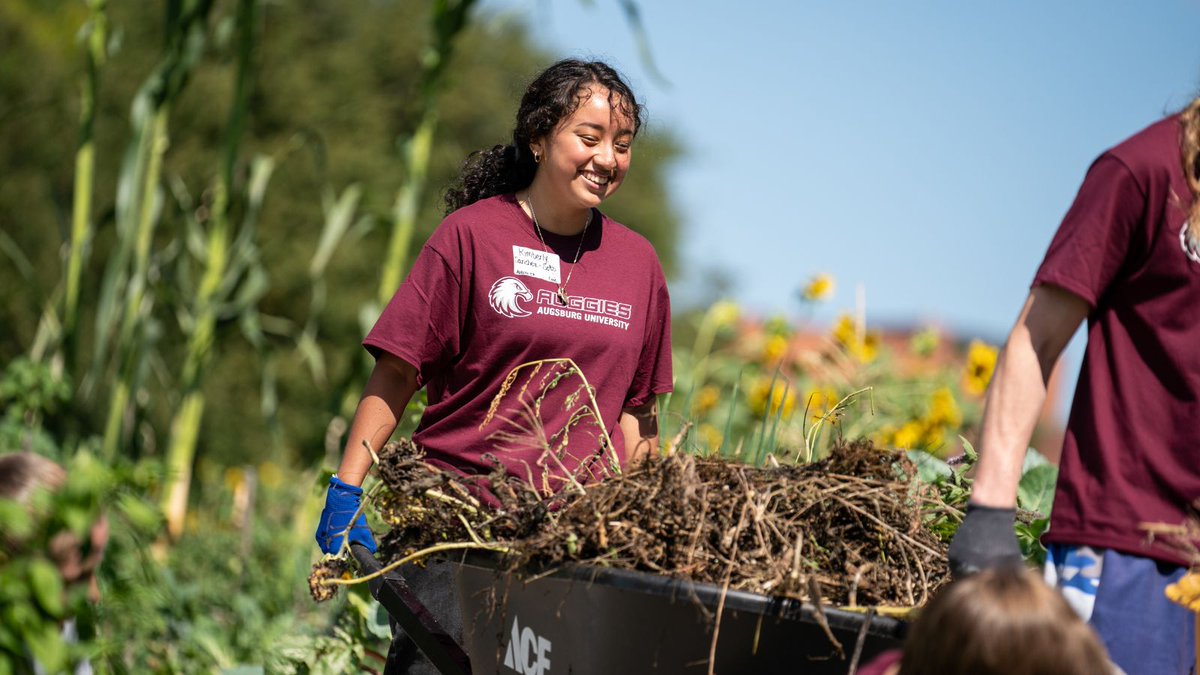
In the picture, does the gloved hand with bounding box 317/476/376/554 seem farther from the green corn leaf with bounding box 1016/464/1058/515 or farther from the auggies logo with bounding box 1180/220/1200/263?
the auggies logo with bounding box 1180/220/1200/263

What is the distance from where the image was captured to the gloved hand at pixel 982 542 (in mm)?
1826

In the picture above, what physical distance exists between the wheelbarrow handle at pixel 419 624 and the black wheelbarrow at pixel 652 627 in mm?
123

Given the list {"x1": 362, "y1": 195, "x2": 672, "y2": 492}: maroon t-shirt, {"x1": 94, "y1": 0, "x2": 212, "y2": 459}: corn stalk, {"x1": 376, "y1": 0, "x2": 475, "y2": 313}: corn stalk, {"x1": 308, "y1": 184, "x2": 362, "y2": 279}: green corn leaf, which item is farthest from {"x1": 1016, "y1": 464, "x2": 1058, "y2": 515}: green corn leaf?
{"x1": 94, "y1": 0, "x2": 212, "y2": 459}: corn stalk

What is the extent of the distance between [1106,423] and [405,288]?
1403mm

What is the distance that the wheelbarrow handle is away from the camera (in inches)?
93.5

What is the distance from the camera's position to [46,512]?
189 centimetres

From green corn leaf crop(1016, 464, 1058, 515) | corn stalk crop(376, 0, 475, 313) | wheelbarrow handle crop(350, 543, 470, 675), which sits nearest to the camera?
wheelbarrow handle crop(350, 543, 470, 675)

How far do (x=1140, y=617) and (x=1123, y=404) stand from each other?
293 mm

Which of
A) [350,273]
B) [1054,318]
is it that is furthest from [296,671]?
[350,273]

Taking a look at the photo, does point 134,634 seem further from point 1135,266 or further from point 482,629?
point 1135,266

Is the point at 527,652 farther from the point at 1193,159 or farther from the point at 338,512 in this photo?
the point at 1193,159

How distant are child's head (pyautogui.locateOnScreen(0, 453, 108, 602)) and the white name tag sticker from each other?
955mm

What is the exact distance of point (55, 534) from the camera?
190cm

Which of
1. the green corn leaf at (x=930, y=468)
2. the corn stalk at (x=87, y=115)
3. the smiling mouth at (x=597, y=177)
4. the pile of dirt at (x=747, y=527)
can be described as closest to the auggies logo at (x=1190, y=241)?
the pile of dirt at (x=747, y=527)
